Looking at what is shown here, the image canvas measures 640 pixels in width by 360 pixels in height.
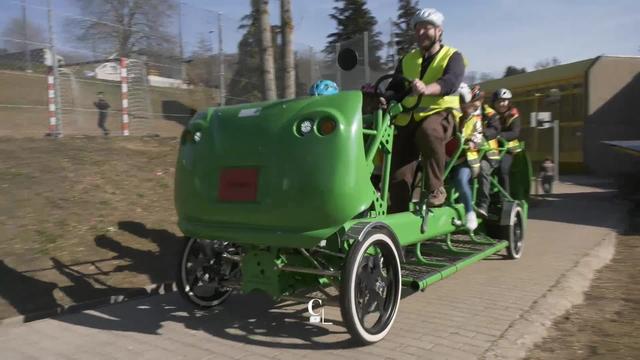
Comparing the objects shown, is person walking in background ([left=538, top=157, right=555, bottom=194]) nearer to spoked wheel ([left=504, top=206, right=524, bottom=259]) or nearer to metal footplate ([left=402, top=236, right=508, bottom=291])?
spoked wheel ([left=504, top=206, right=524, bottom=259])

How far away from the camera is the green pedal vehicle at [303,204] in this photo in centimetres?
388

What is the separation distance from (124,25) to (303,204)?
11.2 m

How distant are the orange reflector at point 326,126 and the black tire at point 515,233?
12.0ft

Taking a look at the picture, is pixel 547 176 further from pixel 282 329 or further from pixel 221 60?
pixel 282 329

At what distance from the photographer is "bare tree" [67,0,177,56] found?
41.7ft

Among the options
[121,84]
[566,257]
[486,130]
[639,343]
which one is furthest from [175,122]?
[639,343]

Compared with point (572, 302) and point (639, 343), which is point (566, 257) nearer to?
point (572, 302)

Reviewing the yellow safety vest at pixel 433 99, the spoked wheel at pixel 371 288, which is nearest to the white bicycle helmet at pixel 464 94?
the yellow safety vest at pixel 433 99

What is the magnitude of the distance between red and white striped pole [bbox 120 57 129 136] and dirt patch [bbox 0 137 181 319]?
3088 mm

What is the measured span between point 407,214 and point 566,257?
3.04 m

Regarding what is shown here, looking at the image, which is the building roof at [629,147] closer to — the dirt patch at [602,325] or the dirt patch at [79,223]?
the dirt patch at [602,325]

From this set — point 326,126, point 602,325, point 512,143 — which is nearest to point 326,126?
point 326,126

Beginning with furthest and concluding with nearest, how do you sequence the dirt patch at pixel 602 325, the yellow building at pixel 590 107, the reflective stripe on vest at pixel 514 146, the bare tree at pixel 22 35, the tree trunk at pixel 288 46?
the yellow building at pixel 590 107 → the bare tree at pixel 22 35 → the tree trunk at pixel 288 46 → the reflective stripe on vest at pixel 514 146 → the dirt patch at pixel 602 325

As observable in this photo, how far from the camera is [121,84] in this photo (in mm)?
13070
